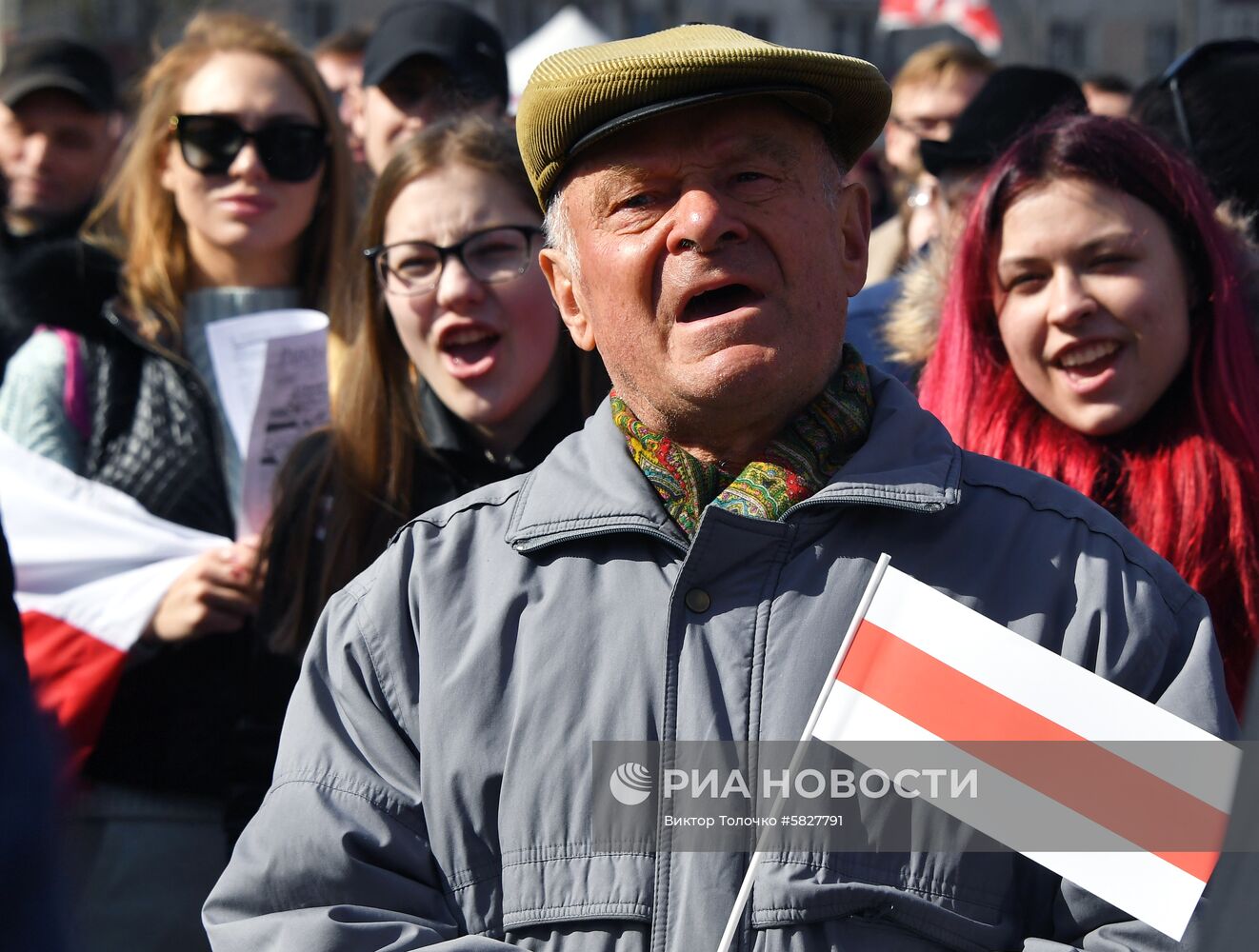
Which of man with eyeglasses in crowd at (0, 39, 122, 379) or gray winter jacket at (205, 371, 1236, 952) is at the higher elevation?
man with eyeglasses in crowd at (0, 39, 122, 379)

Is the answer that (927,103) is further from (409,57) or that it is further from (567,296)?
(567,296)

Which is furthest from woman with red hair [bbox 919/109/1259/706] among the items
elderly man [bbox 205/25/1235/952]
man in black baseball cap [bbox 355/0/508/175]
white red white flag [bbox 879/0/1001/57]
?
white red white flag [bbox 879/0/1001/57]

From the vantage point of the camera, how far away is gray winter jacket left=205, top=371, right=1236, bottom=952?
2.00 meters

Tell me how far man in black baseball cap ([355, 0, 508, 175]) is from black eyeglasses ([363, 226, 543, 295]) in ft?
5.30

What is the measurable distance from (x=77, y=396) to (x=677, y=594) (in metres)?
2.13

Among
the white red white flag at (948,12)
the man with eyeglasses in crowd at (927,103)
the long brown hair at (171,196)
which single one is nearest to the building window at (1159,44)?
the white red white flag at (948,12)

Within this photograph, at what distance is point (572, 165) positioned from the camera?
7.77 ft

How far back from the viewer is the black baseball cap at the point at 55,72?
18.5 feet

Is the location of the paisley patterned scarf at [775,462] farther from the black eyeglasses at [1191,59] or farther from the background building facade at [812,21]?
the background building facade at [812,21]

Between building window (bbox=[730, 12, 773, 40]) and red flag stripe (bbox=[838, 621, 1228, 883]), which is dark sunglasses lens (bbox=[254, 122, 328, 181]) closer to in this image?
red flag stripe (bbox=[838, 621, 1228, 883])

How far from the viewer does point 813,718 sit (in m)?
2.04

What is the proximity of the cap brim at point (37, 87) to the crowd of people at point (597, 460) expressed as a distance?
1015mm

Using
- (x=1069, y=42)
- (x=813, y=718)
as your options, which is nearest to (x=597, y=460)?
(x=813, y=718)

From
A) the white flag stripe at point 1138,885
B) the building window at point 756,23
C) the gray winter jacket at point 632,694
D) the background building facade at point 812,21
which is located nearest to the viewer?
the white flag stripe at point 1138,885
